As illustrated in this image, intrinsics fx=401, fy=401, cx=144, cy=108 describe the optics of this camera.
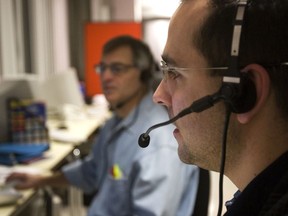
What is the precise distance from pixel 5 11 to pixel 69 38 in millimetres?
1989

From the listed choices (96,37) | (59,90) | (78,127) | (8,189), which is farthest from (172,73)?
(96,37)

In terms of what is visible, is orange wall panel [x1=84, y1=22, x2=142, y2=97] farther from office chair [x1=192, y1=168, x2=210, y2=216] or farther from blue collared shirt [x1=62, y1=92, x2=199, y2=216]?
office chair [x1=192, y1=168, x2=210, y2=216]

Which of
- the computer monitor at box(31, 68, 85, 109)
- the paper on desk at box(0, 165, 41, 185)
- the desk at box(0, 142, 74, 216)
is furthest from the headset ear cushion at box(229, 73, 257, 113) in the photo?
the computer monitor at box(31, 68, 85, 109)

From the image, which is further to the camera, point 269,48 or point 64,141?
point 64,141

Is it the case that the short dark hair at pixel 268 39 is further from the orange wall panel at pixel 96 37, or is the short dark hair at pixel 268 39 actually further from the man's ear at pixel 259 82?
the orange wall panel at pixel 96 37

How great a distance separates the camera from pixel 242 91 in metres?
0.63

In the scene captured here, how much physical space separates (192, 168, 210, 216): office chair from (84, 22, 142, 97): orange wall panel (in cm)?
321

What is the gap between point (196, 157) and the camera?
2.49ft

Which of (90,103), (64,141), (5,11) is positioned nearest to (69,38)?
(90,103)

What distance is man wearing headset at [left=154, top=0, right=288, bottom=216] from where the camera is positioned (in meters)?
0.63

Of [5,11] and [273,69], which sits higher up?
[5,11]

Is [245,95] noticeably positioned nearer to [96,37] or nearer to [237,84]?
[237,84]

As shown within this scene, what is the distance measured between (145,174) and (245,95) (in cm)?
82

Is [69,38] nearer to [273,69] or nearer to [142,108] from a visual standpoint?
[142,108]
